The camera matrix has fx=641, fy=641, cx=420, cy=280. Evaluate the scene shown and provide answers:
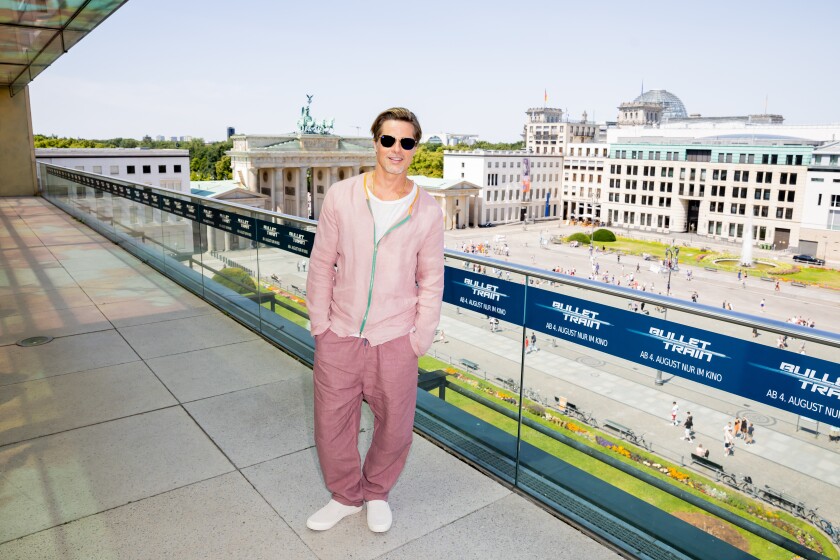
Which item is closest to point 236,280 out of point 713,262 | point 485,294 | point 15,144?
point 485,294

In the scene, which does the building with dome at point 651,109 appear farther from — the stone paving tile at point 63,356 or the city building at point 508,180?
the stone paving tile at point 63,356

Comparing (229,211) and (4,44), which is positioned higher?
(4,44)

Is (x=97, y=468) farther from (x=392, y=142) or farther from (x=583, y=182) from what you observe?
(x=583, y=182)

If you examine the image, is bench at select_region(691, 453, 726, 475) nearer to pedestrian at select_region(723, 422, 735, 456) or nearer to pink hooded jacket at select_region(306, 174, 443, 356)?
pedestrian at select_region(723, 422, 735, 456)

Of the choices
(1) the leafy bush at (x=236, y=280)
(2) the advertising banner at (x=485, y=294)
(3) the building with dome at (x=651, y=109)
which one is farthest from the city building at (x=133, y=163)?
(3) the building with dome at (x=651, y=109)

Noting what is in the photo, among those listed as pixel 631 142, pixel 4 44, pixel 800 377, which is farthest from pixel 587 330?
pixel 631 142

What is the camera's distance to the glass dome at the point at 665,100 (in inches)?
6919

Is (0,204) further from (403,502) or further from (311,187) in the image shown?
(311,187)

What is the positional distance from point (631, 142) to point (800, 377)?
321 ft

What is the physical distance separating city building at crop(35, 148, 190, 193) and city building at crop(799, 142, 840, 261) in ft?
218

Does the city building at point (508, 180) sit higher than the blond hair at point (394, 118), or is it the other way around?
the blond hair at point (394, 118)

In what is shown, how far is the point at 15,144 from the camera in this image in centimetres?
2112

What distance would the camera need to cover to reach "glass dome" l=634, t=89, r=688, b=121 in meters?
176

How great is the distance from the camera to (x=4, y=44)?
12750mm
